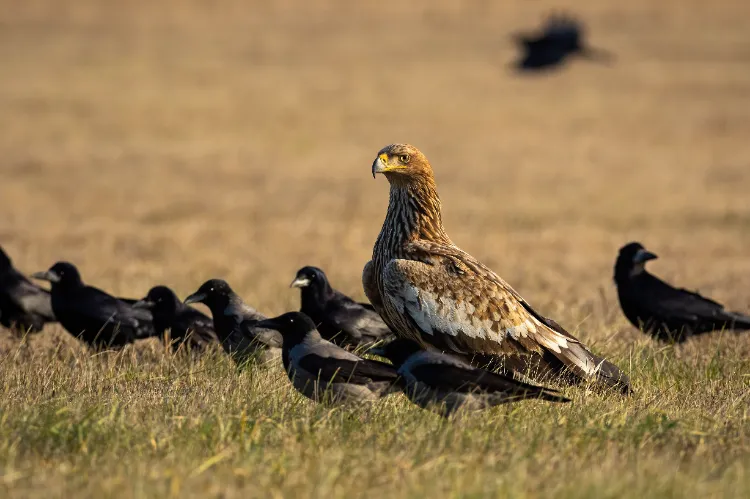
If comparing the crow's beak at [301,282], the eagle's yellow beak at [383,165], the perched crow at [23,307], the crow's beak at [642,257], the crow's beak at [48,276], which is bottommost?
the perched crow at [23,307]

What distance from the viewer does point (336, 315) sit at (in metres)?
8.34

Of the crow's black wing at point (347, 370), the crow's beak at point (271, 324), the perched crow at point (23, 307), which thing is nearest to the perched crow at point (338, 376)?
the crow's black wing at point (347, 370)

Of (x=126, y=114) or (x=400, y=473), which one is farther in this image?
(x=126, y=114)

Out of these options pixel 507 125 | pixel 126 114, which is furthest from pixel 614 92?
pixel 126 114

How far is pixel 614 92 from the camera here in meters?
35.0

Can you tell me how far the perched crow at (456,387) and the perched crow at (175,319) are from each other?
3.33 metres

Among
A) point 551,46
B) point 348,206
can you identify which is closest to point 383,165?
point 348,206

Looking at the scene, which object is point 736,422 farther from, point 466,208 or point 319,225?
point 466,208

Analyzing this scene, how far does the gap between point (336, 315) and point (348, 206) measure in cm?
1314

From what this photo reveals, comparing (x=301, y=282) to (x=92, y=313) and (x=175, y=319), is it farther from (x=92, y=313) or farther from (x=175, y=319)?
(x=92, y=313)

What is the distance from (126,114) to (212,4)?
19802 mm

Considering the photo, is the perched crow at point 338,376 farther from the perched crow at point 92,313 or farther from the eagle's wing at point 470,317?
the perched crow at point 92,313

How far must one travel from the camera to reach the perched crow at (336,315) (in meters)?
8.30

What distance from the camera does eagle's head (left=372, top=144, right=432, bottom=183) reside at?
7293mm
